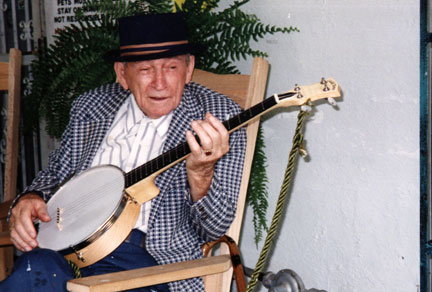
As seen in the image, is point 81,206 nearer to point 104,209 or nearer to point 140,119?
point 104,209

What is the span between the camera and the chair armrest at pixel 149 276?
5.20 ft

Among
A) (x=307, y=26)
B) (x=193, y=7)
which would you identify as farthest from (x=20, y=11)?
(x=307, y=26)

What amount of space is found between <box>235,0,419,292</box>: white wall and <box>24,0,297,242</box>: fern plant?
0.39 feet

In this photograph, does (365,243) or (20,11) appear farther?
(20,11)

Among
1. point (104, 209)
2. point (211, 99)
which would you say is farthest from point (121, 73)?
point (104, 209)

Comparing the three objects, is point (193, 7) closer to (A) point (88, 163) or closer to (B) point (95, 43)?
(B) point (95, 43)

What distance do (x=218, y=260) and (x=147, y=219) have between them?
0.33m

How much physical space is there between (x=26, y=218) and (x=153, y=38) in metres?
0.74

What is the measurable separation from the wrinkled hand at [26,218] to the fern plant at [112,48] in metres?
0.54

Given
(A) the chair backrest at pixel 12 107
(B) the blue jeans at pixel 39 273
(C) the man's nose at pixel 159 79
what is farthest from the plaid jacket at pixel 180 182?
(A) the chair backrest at pixel 12 107

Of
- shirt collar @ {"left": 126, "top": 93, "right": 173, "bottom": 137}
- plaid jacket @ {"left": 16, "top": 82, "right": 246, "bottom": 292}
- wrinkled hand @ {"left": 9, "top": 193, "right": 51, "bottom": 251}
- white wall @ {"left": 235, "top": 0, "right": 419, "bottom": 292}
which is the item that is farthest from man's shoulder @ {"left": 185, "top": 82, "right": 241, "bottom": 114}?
wrinkled hand @ {"left": 9, "top": 193, "right": 51, "bottom": 251}

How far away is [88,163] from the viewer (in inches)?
87.0

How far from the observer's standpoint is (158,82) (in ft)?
6.83

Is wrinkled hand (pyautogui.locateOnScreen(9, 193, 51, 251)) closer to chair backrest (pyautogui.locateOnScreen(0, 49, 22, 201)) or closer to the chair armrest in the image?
the chair armrest
